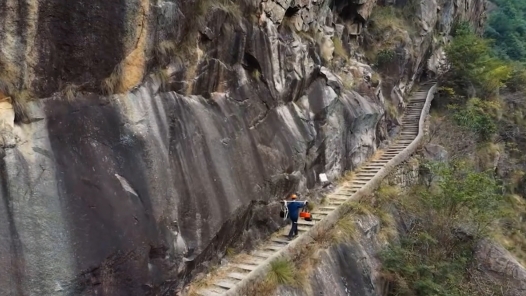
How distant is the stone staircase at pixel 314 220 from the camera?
9734 millimetres

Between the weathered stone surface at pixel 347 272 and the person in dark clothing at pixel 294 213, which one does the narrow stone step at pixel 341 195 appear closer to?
the weathered stone surface at pixel 347 272

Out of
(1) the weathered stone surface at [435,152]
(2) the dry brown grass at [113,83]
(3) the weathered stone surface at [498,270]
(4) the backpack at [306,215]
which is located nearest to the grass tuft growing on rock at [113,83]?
(2) the dry brown grass at [113,83]

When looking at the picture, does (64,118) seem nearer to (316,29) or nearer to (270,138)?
(270,138)

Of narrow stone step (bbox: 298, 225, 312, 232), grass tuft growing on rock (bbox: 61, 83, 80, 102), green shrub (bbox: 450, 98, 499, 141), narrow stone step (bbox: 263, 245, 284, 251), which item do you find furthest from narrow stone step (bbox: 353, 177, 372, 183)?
grass tuft growing on rock (bbox: 61, 83, 80, 102)

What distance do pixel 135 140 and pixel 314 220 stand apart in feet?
21.0

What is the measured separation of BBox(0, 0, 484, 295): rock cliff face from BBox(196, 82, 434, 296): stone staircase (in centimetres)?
45

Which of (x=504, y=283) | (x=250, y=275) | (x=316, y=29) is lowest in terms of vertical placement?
(x=504, y=283)

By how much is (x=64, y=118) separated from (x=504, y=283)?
562 inches

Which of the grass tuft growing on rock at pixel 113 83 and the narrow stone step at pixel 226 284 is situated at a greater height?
the grass tuft growing on rock at pixel 113 83

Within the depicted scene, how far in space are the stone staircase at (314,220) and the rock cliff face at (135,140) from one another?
0.45 metres

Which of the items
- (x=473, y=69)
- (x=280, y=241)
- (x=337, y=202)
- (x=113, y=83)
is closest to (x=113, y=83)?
(x=113, y=83)

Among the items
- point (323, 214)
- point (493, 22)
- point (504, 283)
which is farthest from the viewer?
point (493, 22)

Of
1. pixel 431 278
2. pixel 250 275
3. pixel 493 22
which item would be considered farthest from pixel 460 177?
pixel 493 22

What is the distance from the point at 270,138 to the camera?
12.5 m
